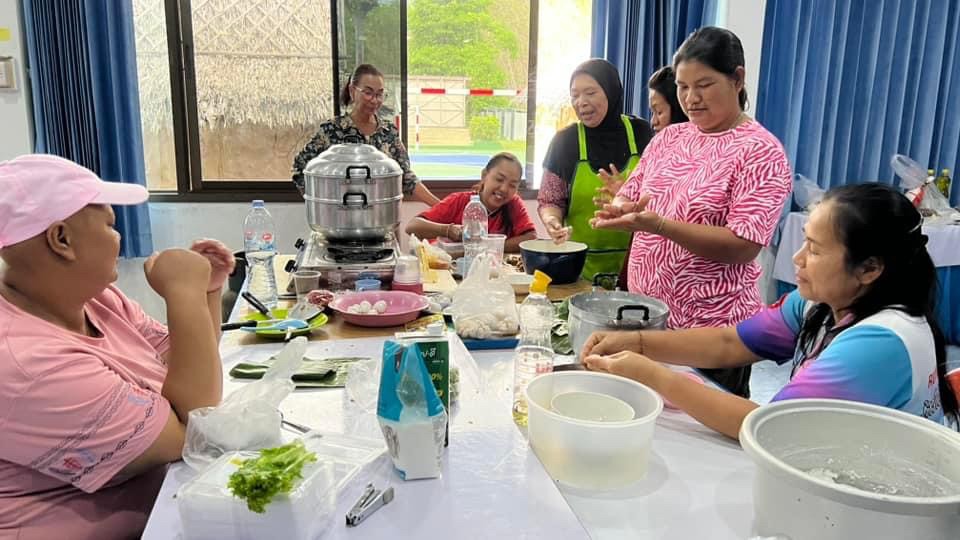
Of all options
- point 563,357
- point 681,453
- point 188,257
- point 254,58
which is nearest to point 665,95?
point 563,357

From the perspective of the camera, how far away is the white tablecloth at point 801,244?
3701 mm

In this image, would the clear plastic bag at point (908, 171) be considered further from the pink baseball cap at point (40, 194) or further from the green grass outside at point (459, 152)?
the pink baseball cap at point (40, 194)

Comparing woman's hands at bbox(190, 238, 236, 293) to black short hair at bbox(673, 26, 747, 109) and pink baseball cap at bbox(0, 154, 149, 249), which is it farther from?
black short hair at bbox(673, 26, 747, 109)

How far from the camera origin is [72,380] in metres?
0.92

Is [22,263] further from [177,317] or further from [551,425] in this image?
[551,425]

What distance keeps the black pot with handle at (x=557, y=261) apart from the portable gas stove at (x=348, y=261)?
0.45m

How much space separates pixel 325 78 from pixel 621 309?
285 cm

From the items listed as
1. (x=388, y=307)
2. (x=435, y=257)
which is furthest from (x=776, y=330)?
(x=435, y=257)

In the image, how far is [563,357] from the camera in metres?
1.52

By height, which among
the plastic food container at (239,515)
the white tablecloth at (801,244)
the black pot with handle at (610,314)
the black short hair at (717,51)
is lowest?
the white tablecloth at (801,244)

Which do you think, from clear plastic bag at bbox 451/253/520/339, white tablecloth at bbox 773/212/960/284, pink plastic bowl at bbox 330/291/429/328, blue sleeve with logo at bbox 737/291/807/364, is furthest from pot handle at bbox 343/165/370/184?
white tablecloth at bbox 773/212/960/284

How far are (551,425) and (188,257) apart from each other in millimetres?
705

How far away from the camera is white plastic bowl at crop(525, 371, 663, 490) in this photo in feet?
3.23

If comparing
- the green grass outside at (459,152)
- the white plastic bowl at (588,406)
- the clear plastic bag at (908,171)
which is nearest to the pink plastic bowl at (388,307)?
the white plastic bowl at (588,406)
